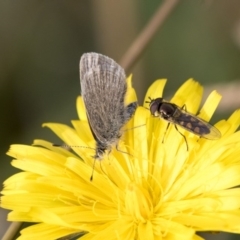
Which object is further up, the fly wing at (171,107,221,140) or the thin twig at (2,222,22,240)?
the fly wing at (171,107,221,140)

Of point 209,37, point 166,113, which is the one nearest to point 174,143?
point 166,113

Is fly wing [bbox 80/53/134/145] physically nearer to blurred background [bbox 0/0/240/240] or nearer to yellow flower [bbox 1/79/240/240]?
yellow flower [bbox 1/79/240/240]

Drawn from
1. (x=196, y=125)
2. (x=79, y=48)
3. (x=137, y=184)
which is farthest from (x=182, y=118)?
(x=79, y=48)

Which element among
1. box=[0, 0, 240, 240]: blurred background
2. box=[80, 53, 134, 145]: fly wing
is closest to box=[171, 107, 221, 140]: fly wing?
box=[80, 53, 134, 145]: fly wing

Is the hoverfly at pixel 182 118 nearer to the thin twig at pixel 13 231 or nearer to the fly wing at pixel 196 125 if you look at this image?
the fly wing at pixel 196 125

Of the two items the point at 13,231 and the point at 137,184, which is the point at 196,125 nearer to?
the point at 137,184

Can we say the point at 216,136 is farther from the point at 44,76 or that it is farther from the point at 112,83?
the point at 44,76
